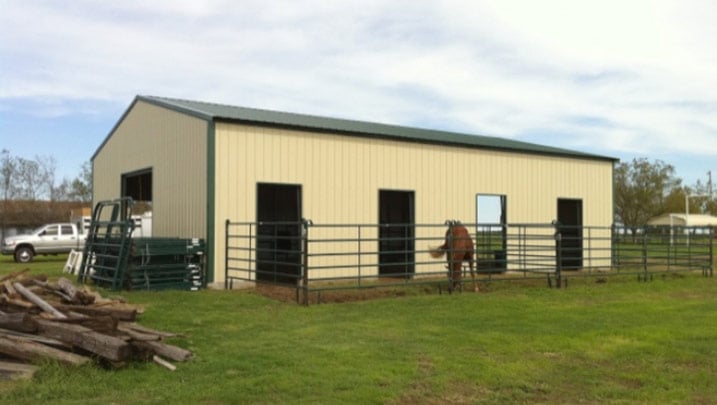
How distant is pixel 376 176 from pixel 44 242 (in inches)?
671

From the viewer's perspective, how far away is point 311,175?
15.1m

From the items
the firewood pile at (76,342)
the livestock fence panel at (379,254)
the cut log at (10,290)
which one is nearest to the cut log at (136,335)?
the firewood pile at (76,342)

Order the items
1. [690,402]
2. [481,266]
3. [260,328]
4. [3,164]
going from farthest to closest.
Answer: [3,164] < [481,266] < [260,328] < [690,402]

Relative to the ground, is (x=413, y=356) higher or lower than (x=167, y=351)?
lower

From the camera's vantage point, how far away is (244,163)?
14070 millimetres

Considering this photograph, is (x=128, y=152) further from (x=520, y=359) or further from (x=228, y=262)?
(x=520, y=359)

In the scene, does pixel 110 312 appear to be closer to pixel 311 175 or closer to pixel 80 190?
pixel 311 175

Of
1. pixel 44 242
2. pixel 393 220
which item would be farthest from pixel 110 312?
pixel 44 242

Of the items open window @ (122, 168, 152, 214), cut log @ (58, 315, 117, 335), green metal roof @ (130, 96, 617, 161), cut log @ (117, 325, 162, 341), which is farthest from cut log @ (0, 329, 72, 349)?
open window @ (122, 168, 152, 214)

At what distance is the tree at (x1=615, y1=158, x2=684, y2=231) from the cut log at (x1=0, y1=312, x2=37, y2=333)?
52.4 meters

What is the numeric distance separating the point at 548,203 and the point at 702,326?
10.9 meters

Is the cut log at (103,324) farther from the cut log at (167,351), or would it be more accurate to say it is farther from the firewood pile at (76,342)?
the cut log at (167,351)

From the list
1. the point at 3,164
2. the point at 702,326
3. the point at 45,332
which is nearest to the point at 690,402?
the point at 702,326

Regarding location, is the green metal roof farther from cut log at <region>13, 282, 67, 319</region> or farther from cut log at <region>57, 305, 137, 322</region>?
cut log at <region>57, 305, 137, 322</region>
